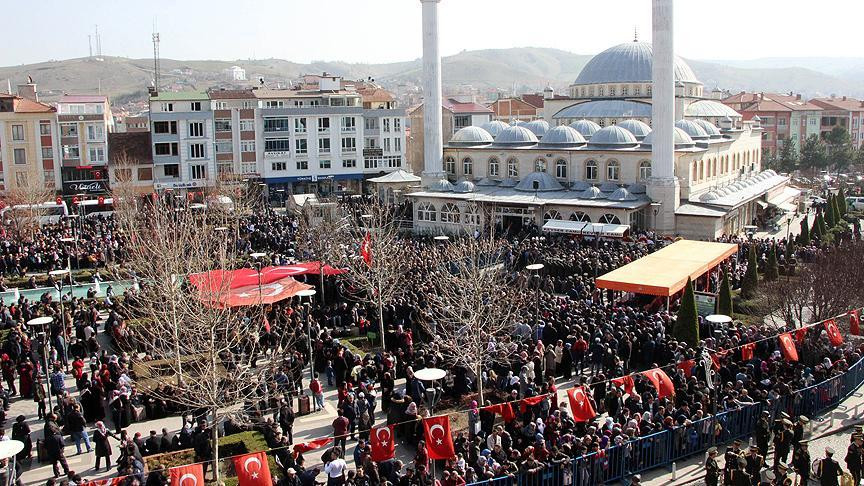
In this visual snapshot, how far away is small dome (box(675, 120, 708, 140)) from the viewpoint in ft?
141

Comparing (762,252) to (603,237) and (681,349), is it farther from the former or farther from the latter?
(681,349)

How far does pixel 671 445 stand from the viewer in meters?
14.0

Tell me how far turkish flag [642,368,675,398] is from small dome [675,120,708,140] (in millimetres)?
30482

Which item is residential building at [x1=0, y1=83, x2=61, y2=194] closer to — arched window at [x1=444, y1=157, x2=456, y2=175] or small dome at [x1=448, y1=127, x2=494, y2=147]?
arched window at [x1=444, y1=157, x2=456, y2=175]

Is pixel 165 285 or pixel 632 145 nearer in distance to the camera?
pixel 165 285

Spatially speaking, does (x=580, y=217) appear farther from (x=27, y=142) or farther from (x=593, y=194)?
(x=27, y=142)

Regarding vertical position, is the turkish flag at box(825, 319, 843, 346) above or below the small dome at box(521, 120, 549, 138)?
below

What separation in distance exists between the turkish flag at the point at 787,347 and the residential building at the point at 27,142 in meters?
43.8

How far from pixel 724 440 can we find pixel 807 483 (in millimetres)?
1574

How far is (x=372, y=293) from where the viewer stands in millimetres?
21969

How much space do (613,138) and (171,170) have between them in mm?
28472

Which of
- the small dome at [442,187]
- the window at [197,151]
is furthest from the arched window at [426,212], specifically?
the window at [197,151]

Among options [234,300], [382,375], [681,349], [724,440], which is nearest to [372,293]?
[234,300]

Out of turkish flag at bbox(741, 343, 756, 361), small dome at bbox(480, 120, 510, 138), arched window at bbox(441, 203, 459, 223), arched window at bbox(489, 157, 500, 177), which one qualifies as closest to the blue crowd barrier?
turkish flag at bbox(741, 343, 756, 361)
